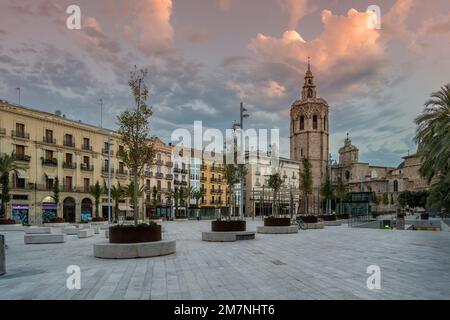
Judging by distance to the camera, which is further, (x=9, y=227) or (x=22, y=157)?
(x=22, y=157)

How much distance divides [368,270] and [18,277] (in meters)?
8.97

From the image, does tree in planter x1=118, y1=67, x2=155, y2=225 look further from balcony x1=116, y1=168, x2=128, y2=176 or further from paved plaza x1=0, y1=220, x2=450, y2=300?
balcony x1=116, y1=168, x2=128, y2=176

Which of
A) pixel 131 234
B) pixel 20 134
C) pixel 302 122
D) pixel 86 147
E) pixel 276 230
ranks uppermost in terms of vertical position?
pixel 302 122

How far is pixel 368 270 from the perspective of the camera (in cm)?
1030

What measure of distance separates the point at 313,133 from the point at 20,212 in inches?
3300

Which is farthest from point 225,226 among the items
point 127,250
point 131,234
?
point 127,250

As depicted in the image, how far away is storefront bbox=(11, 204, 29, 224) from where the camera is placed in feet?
148

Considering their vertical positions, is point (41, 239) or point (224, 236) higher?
point (224, 236)

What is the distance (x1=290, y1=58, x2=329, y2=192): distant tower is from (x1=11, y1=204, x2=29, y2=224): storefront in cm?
7919

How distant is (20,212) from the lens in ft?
151

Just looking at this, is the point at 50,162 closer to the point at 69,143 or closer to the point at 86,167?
the point at 69,143

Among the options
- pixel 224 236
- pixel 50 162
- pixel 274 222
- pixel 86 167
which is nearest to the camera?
pixel 224 236

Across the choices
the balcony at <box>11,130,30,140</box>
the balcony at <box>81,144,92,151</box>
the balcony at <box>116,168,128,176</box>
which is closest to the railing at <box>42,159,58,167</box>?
the balcony at <box>11,130,30,140</box>
